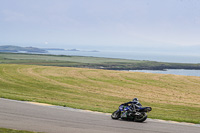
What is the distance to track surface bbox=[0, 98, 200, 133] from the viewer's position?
13855 mm

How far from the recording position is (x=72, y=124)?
15016 mm

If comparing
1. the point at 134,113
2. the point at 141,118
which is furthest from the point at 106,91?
the point at 141,118

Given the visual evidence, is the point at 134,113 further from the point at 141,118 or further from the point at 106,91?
the point at 106,91

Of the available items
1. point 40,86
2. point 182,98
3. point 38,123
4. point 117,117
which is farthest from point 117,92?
point 38,123

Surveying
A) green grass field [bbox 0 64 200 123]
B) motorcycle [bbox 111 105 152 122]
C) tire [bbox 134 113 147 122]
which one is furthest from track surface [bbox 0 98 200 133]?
green grass field [bbox 0 64 200 123]

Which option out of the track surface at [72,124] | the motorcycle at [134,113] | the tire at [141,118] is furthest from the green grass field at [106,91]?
the tire at [141,118]

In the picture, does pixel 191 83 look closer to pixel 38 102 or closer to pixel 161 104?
pixel 161 104

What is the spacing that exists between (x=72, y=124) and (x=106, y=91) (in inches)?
812

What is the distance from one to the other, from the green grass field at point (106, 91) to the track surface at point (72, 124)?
584 cm

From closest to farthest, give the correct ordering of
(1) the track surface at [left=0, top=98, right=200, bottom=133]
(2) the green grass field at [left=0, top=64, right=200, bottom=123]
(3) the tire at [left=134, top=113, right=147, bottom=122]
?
(1) the track surface at [left=0, top=98, right=200, bottom=133] < (3) the tire at [left=134, top=113, right=147, bottom=122] < (2) the green grass field at [left=0, top=64, right=200, bottom=123]

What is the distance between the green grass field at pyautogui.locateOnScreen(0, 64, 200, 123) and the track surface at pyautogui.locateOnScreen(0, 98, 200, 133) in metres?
5.84

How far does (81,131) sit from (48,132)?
1.58 meters

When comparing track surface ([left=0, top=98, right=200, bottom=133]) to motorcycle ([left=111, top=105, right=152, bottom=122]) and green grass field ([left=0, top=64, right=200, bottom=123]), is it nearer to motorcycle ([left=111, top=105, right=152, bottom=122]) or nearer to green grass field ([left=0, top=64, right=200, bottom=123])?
motorcycle ([left=111, top=105, right=152, bottom=122])

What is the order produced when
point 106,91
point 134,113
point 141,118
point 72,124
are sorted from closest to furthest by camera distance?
point 72,124
point 141,118
point 134,113
point 106,91
